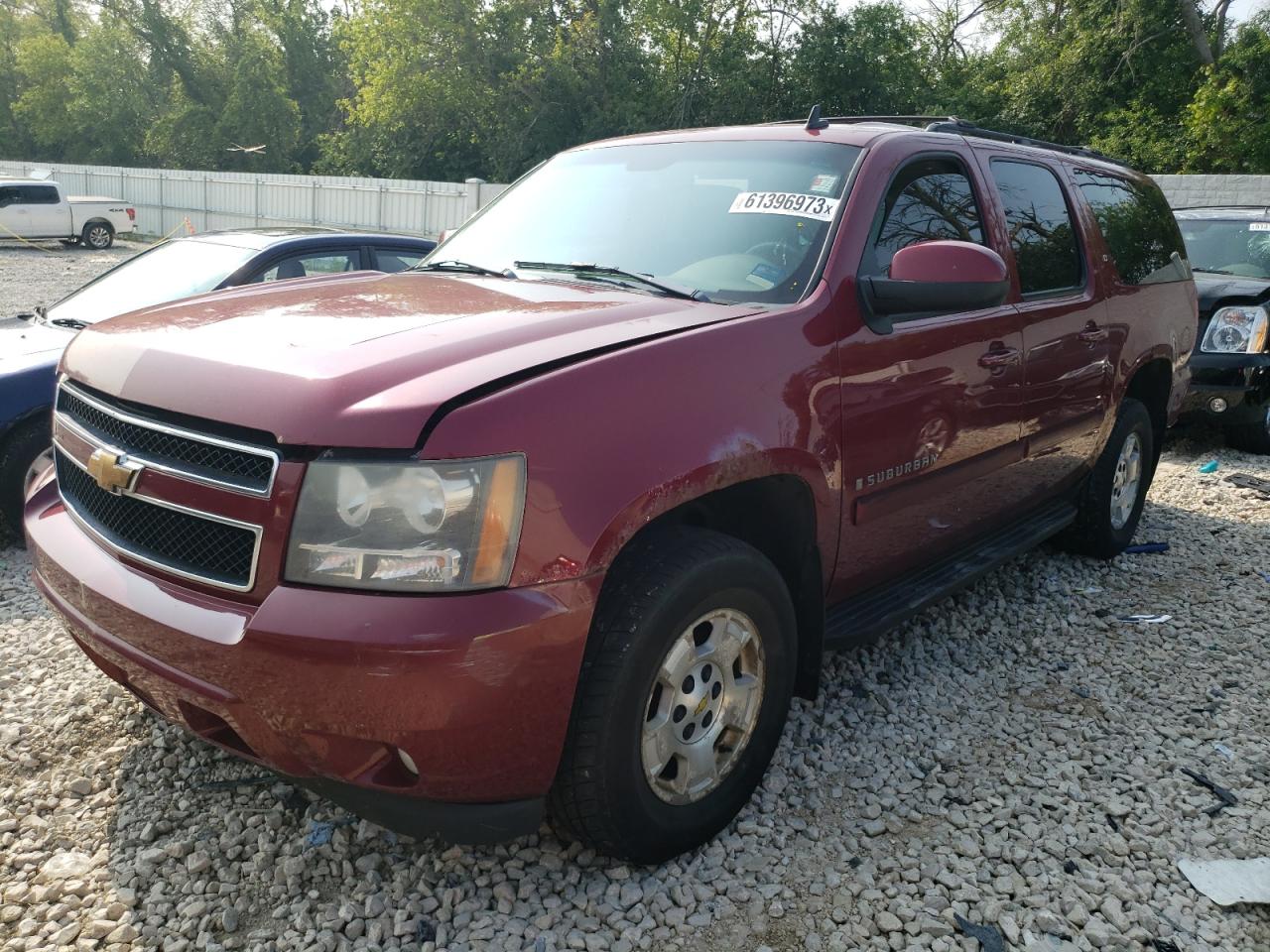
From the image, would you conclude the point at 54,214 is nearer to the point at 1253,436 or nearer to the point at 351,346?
the point at 1253,436

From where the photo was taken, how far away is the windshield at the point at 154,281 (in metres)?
5.47

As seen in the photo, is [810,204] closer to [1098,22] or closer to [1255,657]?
[1255,657]

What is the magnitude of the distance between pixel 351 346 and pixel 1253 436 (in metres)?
7.42

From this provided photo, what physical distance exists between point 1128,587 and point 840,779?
2509 mm

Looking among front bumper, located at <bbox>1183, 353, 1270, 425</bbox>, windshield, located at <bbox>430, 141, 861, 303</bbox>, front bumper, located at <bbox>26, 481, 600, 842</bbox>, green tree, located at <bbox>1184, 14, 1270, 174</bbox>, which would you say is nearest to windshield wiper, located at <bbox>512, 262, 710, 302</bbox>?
windshield, located at <bbox>430, 141, 861, 303</bbox>

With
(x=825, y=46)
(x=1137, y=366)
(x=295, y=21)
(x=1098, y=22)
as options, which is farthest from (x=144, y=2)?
(x=1137, y=366)

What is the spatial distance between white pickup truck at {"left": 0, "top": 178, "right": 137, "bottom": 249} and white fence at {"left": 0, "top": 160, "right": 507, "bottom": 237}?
130 inches

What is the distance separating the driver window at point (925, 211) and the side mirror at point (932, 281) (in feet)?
0.38

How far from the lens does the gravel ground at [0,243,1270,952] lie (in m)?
2.45

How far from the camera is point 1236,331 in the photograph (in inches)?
289

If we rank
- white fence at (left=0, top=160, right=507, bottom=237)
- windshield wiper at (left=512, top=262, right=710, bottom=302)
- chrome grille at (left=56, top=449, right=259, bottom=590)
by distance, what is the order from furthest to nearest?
1. white fence at (left=0, top=160, right=507, bottom=237)
2. windshield wiper at (left=512, top=262, right=710, bottom=302)
3. chrome grille at (left=56, top=449, right=259, bottom=590)

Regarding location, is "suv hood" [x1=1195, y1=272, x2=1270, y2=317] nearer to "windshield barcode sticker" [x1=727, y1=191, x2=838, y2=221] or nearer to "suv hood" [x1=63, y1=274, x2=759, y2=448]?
"windshield barcode sticker" [x1=727, y1=191, x2=838, y2=221]

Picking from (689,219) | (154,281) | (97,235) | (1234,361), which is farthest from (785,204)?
(97,235)

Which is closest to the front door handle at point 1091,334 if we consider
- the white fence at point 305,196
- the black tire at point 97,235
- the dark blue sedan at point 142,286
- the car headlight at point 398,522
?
the car headlight at point 398,522
